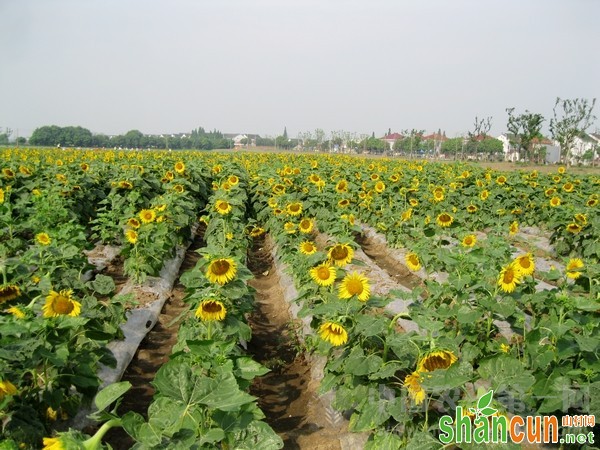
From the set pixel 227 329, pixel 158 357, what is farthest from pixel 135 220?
pixel 227 329

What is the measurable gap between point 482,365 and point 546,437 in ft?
3.73

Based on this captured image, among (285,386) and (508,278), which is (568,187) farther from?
(285,386)

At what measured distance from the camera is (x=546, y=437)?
2836 mm

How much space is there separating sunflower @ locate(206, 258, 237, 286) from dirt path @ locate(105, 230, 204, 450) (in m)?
0.45

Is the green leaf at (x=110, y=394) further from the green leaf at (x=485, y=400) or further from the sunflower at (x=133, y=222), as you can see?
the sunflower at (x=133, y=222)

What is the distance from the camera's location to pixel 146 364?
14.2 ft

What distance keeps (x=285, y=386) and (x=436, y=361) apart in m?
2.17

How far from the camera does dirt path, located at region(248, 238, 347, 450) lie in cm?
329

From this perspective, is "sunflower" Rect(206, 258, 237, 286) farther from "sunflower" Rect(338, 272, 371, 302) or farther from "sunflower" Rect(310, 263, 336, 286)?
"sunflower" Rect(338, 272, 371, 302)

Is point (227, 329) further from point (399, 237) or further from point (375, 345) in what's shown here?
point (399, 237)

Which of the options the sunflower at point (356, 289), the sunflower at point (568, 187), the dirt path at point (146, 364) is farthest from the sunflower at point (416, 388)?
Result: the sunflower at point (568, 187)

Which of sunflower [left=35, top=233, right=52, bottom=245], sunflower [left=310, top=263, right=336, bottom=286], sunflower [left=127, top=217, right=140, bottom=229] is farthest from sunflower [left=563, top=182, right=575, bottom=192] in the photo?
→ sunflower [left=35, top=233, right=52, bottom=245]

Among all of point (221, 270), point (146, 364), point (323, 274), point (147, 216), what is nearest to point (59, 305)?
point (221, 270)

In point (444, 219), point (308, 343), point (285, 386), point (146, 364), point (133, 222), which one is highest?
point (444, 219)
